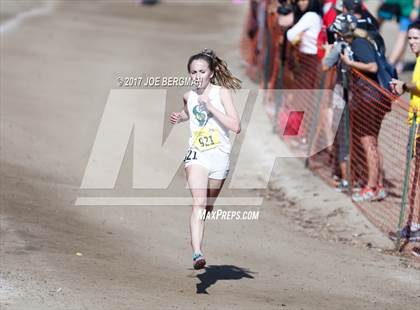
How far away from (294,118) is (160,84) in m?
4.24

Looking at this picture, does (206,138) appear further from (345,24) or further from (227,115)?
(345,24)

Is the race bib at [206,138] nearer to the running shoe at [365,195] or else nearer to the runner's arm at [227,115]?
the runner's arm at [227,115]

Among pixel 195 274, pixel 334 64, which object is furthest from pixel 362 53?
pixel 195 274

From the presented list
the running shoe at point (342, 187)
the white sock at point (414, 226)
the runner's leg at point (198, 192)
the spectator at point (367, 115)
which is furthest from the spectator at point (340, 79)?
the runner's leg at point (198, 192)

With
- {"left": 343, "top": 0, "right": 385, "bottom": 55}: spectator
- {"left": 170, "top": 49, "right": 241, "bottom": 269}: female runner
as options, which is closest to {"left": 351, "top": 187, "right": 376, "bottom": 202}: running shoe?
{"left": 343, "top": 0, "right": 385, "bottom": 55}: spectator

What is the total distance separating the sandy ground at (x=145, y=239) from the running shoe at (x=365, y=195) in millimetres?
125

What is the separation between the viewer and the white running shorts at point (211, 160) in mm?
8352

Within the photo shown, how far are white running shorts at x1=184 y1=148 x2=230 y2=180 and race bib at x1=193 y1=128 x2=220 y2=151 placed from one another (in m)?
0.04

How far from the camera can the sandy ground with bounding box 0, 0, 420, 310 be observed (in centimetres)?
827

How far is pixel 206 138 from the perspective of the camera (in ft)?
27.4

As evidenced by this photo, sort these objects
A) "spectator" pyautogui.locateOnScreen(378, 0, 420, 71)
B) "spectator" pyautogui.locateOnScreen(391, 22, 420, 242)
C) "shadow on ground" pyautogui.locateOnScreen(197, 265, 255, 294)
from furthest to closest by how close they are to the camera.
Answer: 1. "spectator" pyautogui.locateOnScreen(378, 0, 420, 71)
2. "spectator" pyautogui.locateOnScreen(391, 22, 420, 242)
3. "shadow on ground" pyautogui.locateOnScreen(197, 265, 255, 294)

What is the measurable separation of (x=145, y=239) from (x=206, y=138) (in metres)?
2.26

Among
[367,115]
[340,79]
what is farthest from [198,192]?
[340,79]

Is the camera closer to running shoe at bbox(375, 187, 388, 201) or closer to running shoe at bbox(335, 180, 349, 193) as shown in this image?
running shoe at bbox(335, 180, 349, 193)
